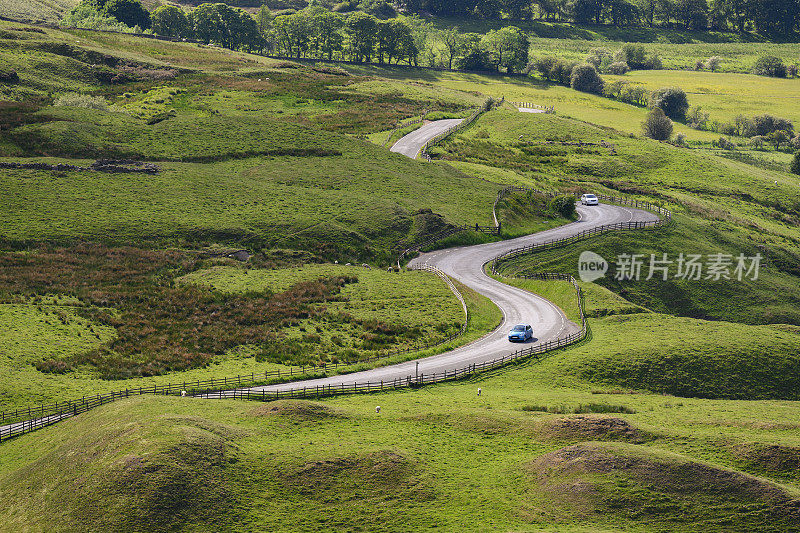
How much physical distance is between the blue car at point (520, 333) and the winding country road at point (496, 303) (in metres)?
A: 0.60

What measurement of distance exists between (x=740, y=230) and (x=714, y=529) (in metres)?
85.5

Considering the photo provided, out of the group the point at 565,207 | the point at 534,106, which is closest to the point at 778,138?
the point at 534,106

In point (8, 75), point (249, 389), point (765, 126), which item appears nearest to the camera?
point (249, 389)

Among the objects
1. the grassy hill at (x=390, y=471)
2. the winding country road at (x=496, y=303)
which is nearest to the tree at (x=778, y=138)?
the winding country road at (x=496, y=303)

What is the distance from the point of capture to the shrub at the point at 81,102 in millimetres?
124250

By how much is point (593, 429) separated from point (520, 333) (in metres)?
21.5

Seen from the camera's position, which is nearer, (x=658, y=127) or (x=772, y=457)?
(x=772, y=457)

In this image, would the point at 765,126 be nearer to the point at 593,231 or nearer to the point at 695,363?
the point at 593,231

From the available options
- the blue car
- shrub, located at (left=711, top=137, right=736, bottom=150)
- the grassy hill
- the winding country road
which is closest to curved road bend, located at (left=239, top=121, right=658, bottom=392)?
the winding country road

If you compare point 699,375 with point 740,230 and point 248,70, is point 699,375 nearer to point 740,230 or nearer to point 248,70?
point 740,230

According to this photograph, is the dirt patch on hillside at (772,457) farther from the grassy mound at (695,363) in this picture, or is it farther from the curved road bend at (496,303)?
→ the curved road bend at (496,303)

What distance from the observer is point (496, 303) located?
242ft

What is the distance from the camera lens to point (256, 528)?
34.7 meters

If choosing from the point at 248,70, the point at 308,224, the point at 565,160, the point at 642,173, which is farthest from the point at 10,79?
the point at 642,173
